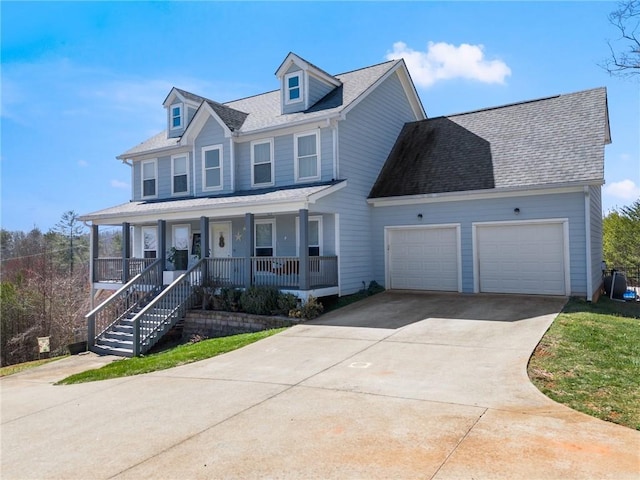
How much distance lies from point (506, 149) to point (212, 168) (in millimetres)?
10716

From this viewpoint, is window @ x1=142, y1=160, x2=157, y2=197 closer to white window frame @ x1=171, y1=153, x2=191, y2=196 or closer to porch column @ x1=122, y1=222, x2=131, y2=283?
white window frame @ x1=171, y1=153, x2=191, y2=196

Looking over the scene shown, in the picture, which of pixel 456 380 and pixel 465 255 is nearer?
pixel 456 380

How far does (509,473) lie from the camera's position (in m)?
3.73

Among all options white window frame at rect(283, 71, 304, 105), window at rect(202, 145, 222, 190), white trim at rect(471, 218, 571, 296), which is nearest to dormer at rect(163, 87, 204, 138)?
window at rect(202, 145, 222, 190)

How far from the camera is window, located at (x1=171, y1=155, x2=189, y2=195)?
18344 mm

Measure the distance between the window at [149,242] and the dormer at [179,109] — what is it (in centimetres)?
427

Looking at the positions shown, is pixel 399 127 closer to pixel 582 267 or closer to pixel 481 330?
pixel 582 267

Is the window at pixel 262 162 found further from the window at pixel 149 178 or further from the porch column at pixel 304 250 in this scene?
the window at pixel 149 178

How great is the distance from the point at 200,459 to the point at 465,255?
1162 centimetres

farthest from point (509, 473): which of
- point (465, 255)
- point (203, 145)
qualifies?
point (203, 145)

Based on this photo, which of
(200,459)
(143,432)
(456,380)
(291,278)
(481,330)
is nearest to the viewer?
(200,459)

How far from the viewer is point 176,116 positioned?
19375 mm

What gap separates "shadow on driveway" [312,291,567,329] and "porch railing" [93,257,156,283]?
8344mm

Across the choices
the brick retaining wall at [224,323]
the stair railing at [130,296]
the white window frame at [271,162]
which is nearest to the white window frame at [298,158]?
the white window frame at [271,162]
